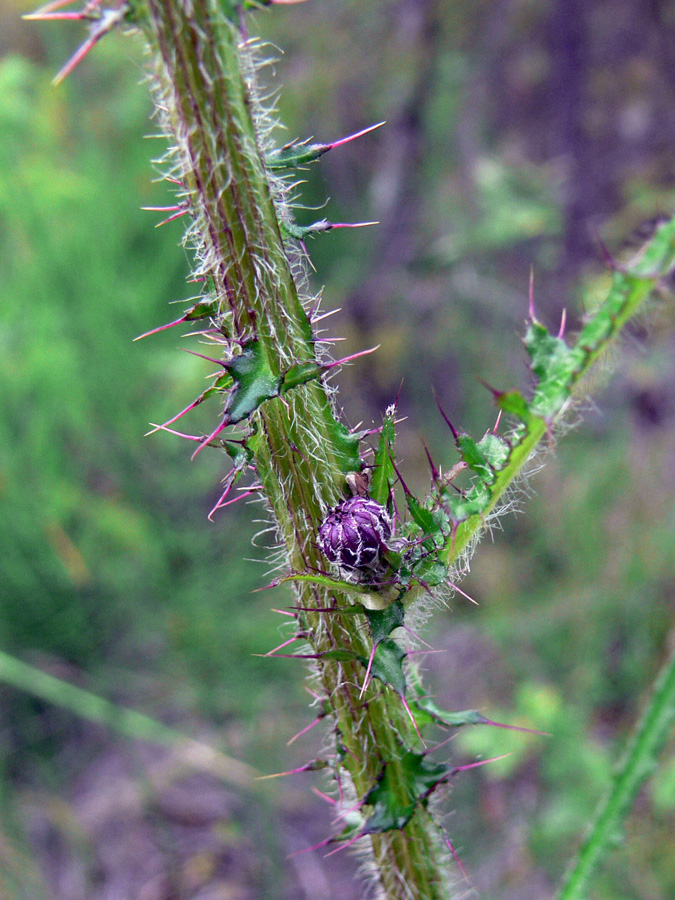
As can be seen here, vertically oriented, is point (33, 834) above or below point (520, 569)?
below

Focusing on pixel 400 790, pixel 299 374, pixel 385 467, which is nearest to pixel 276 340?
pixel 299 374

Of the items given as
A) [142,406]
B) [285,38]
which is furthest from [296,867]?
[285,38]

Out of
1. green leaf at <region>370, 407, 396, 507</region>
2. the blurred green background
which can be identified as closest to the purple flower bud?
green leaf at <region>370, 407, 396, 507</region>

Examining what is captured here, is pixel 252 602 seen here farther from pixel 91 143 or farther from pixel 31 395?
pixel 91 143

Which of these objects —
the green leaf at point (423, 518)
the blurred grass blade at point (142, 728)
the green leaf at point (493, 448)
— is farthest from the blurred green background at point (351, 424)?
the green leaf at point (423, 518)

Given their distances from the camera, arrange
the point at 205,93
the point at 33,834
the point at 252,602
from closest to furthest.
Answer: the point at 205,93 → the point at 33,834 → the point at 252,602

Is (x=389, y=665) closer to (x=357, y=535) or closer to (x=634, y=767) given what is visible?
(x=357, y=535)

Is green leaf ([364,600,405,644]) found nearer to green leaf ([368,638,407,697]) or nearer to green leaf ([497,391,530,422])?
green leaf ([368,638,407,697])
